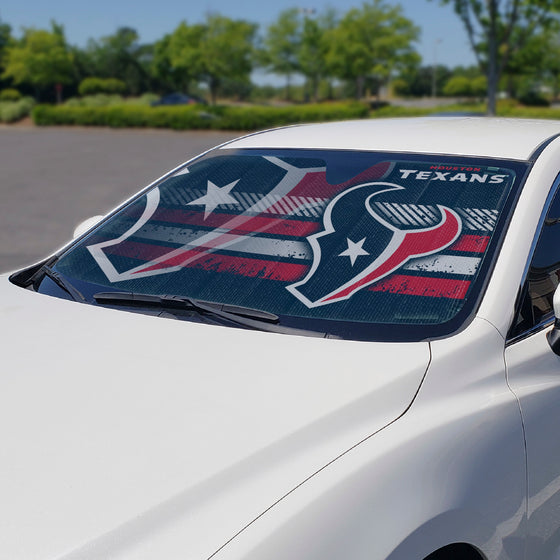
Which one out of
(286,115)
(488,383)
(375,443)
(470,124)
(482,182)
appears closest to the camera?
(375,443)

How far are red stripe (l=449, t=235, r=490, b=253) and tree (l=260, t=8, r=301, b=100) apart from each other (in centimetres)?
5521

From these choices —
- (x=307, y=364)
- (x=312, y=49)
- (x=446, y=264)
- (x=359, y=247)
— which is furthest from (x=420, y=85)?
(x=307, y=364)

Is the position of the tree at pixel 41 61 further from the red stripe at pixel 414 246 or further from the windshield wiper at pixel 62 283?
the red stripe at pixel 414 246

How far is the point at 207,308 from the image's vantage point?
234 cm

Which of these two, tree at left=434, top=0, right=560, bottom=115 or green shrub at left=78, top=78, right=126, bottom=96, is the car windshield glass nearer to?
tree at left=434, top=0, right=560, bottom=115

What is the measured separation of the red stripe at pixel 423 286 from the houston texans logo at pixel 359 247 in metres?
0.04

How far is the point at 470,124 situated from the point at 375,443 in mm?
1885

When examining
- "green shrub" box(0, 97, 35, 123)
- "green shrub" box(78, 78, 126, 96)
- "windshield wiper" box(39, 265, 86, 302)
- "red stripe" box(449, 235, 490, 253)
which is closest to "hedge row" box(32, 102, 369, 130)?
"green shrub" box(0, 97, 35, 123)

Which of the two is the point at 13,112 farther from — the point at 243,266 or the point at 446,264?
the point at 446,264

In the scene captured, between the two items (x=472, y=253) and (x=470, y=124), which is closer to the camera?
(x=472, y=253)

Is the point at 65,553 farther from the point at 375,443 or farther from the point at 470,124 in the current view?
the point at 470,124

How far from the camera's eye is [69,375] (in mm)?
1998

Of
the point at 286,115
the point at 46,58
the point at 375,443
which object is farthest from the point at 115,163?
the point at 46,58

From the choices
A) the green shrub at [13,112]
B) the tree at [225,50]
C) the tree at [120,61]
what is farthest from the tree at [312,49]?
the tree at [120,61]
